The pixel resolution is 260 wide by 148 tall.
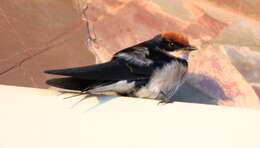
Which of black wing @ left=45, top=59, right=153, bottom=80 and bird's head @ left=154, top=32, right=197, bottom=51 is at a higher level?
bird's head @ left=154, top=32, right=197, bottom=51

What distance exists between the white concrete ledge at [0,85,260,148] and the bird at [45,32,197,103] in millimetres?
42

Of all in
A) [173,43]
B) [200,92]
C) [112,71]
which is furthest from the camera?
[200,92]

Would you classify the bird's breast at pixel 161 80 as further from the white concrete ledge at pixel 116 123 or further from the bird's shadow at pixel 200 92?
the bird's shadow at pixel 200 92

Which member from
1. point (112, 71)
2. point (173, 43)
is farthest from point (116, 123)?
point (173, 43)

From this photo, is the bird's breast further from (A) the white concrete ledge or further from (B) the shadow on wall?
(B) the shadow on wall

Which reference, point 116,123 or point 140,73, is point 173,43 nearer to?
point 140,73

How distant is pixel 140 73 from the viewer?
1.74 m

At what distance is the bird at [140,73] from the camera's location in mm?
1694

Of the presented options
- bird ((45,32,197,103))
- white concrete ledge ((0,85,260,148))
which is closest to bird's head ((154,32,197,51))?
bird ((45,32,197,103))

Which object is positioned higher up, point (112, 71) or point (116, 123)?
point (112, 71)

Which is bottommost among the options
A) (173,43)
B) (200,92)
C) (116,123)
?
(116,123)

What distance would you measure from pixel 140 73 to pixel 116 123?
0.15m

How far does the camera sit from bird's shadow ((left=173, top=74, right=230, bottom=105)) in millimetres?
1969

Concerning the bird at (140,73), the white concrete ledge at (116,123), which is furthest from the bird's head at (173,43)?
the white concrete ledge at (116,123)
